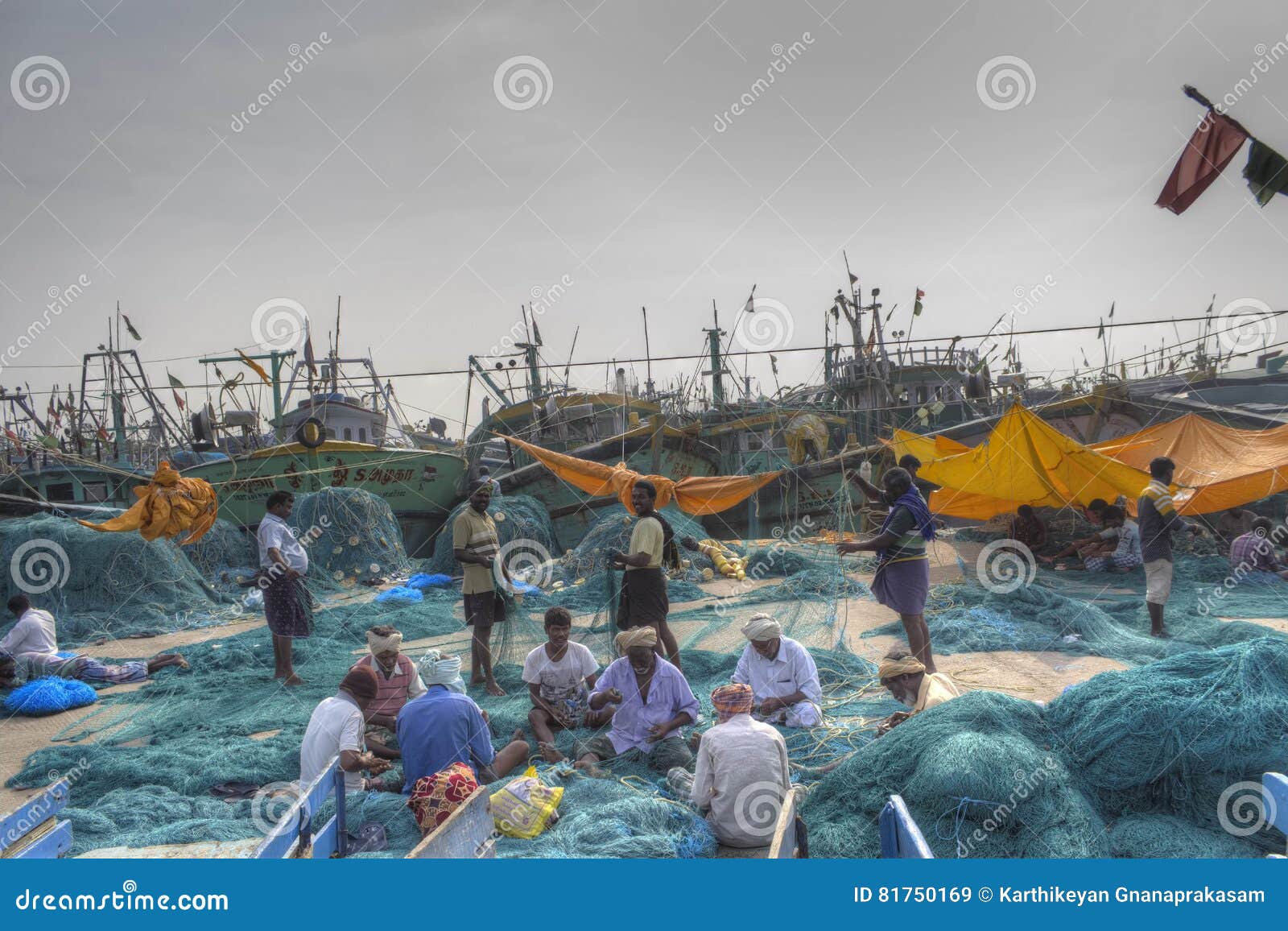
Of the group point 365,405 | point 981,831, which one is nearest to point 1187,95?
point 981,831

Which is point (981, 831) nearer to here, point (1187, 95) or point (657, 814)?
point (657, 814)

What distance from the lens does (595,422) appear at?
16.9 metres

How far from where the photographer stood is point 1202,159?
589 centimetres

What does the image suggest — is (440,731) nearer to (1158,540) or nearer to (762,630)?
(762,630)

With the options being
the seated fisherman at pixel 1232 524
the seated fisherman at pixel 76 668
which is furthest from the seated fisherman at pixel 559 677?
the seated fisherman at pixel 1232 524

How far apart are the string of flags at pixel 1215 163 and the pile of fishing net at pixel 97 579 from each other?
33.5 ft

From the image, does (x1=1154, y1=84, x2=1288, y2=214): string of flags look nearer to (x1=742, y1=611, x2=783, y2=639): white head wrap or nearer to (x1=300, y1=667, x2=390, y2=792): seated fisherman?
(x1=742, y1=611, x2=783, y2=639): white head wrap

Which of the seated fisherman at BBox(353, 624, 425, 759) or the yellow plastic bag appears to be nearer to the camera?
the yellow plastic bag

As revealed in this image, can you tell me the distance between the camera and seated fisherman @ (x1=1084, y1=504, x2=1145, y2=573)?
10000 millimetres

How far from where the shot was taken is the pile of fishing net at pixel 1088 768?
130 inches

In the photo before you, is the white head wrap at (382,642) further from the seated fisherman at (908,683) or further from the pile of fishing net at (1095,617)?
the pile of fishing net at (1095,617)

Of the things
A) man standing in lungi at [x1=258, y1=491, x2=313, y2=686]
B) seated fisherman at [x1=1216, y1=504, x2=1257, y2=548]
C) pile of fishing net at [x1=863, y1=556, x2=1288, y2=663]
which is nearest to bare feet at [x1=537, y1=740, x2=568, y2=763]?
man standing in lungi at [x1=258, y1=491, x2=313, y2=686]

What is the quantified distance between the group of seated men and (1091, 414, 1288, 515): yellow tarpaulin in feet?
24.0

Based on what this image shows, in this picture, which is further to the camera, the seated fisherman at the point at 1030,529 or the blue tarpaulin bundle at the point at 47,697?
the seated fisherman at the point at 1030,529
